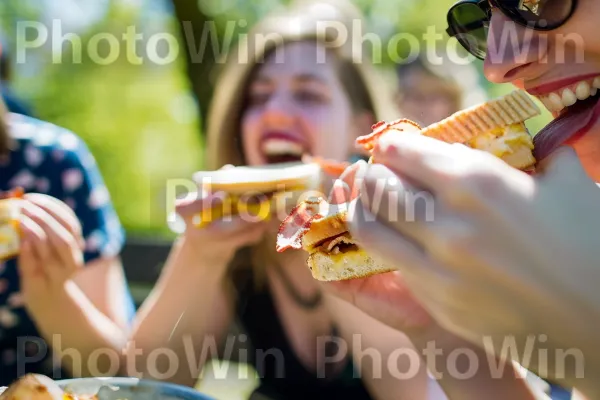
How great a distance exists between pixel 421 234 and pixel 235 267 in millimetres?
2031

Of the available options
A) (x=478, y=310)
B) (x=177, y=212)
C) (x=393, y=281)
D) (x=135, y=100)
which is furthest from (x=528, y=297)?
(x=135, y=100)

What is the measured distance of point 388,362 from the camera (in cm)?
190

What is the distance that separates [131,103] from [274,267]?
9560 millimetres

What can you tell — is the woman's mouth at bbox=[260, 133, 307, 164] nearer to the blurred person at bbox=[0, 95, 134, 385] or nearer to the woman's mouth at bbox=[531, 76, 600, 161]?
the blurred person at bbox=[0, 95, 134, 385]

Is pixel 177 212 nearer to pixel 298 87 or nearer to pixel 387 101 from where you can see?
pixel 298 87

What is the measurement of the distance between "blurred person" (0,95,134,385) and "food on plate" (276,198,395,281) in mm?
1138

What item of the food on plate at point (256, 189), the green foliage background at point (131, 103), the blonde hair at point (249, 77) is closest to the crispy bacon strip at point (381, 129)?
the food on plate at point (256, 189)

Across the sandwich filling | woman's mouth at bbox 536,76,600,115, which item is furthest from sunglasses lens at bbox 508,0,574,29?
the sandwich filling

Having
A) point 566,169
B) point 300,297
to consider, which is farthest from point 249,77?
point 566,169

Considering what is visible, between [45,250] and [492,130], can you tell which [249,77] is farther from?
[492,130]

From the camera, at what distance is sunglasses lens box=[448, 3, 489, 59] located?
123 centimetres

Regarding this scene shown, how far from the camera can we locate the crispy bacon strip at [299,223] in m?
1.07

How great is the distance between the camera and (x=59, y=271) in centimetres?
207

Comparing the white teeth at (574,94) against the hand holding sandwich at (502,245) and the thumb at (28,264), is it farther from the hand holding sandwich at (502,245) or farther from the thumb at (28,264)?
the thumb at (28,264)
